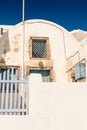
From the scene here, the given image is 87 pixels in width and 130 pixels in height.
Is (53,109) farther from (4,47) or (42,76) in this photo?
(4,47)

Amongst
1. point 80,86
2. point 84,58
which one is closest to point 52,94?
point 80,86

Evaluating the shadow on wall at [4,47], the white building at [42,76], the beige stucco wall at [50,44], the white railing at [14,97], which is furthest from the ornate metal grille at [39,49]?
the white railing at [14,97]

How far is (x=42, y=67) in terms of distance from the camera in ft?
53.6

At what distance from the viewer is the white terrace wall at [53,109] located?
7.75m

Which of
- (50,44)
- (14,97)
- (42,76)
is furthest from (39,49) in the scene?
(14,97)

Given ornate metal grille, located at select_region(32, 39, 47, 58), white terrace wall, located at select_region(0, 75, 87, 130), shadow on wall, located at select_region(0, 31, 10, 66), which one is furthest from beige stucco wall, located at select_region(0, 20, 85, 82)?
white terrace wall, located at select_region(0, 75, 87, 130)

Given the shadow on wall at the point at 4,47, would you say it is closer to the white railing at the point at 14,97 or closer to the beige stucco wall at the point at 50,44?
the beige stucco wall at the point at 50,44

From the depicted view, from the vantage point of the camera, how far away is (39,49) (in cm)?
1703

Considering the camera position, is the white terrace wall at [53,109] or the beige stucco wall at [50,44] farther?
the beige stucco wall at [50,44]

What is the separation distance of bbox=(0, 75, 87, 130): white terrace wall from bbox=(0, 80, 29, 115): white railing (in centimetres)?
23

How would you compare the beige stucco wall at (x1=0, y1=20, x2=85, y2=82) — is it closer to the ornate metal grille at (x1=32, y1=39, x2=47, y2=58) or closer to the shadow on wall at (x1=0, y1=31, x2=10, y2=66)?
the shadow on wall at (x1=0, y1=31, x2=10, y2=66)

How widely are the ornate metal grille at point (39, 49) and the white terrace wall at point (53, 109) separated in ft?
28.0

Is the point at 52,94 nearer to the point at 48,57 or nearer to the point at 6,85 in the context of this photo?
the point at 6,85

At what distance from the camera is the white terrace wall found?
7.75 m
